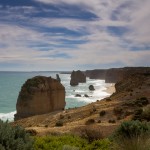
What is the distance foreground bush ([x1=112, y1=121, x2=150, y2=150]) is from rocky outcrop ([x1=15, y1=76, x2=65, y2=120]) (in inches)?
2036

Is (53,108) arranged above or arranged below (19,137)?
below

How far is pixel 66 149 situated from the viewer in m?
10.2

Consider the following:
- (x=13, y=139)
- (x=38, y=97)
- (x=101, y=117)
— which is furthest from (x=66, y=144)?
(x=38, y=97)

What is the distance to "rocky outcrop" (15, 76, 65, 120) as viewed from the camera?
209ft

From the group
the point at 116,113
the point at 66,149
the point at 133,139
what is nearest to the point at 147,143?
the point at 133,139

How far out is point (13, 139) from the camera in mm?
8789

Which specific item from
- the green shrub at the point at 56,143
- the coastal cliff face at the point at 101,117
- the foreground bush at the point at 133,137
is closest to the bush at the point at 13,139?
the green shrub at the point at 56,143

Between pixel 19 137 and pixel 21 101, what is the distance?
55459mm

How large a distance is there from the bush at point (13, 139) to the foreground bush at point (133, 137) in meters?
3.45

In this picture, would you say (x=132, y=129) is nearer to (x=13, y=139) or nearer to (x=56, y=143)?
(x=56, y=143)

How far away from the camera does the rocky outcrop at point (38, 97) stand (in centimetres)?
6372

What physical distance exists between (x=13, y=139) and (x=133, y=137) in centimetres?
454

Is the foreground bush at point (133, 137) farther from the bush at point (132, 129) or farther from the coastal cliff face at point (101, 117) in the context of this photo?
the coastal cliff face at point (101, 117)

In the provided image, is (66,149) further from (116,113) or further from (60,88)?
(60,88)
